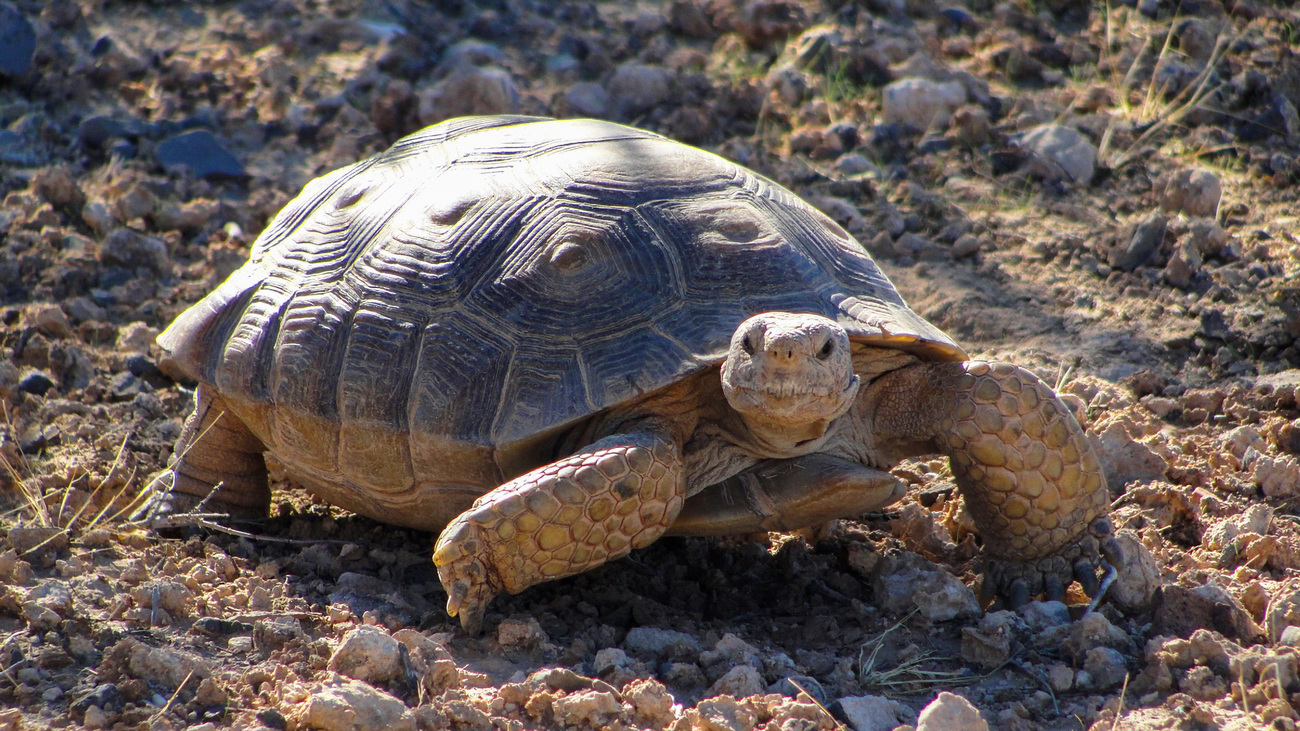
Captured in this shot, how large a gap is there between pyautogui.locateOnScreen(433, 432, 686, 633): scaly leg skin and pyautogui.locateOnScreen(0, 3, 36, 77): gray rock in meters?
5.67

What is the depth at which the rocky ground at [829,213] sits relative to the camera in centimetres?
264

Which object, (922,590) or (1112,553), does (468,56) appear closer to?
(922,590)

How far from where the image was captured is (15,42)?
695 centimetres

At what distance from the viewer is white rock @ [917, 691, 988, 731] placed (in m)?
2.34

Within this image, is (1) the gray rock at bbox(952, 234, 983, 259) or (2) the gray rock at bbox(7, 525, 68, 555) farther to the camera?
(1) the gray rock at bbox(952, 234, 983, 259)

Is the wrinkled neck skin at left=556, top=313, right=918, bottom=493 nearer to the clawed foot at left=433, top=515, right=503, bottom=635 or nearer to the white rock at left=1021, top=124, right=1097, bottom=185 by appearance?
the clawed foot at left=433, top=515, right=503, bottom=635

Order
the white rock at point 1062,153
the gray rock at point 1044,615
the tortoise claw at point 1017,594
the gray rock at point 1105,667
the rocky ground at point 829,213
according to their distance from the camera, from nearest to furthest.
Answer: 1. the rocky ground at point 829,213
2. the gray rock at point 1105,667
3. the gray rock at point 1044,615
4. the tortoise claw at point 1017,594
5. the white rock at point 1062,153

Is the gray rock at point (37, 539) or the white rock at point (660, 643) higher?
the gray rock at point (37, 539)

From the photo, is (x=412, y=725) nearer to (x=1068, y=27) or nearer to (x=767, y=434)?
(x=767, y=434)

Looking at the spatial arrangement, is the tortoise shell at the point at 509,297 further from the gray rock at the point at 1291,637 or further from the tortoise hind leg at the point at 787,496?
the gray rock at the point at 1291,637

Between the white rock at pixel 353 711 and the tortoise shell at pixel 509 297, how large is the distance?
887 millimetres

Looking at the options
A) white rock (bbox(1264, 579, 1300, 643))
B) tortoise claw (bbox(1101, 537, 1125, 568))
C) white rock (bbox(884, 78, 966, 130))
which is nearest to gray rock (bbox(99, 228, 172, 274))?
white rock (bbox(884, 78, 966, 130))

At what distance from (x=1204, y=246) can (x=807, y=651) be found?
3168 millimetres

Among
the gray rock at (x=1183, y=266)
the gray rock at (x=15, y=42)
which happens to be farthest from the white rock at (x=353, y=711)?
the gray rock at (x=15, y=42)
